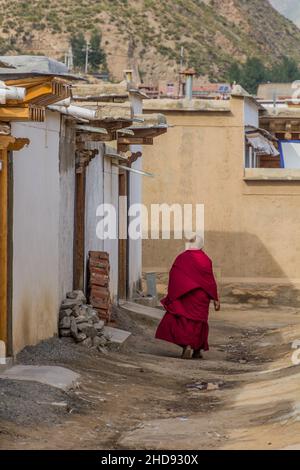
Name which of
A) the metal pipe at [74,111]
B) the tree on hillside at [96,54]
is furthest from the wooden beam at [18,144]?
the tree on hillside at [96,54]

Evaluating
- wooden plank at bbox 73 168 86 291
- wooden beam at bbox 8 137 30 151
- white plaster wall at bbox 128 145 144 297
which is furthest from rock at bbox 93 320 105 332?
white plaster wall at bbox 128 145 144 297

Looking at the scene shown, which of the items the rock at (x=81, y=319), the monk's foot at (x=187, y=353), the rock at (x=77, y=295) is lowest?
the monk's foot at (x=187, y=353)

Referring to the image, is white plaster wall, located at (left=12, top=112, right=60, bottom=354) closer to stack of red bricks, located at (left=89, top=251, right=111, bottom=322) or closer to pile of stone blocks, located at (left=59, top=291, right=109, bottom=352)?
pile of stone blocks, located at (left=59, top=291, right=109, bottom=352)

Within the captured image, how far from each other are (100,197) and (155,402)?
6.59 m

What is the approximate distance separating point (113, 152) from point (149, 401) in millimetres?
7608

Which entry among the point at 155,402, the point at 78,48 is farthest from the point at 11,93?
the point at 78,48

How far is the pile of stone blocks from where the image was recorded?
13664 mm

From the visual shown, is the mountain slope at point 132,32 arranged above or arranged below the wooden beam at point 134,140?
above

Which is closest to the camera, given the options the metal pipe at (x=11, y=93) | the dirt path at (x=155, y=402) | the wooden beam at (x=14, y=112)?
the dirt path at (x=155, y=402)

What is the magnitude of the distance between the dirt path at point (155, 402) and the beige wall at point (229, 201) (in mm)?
8523

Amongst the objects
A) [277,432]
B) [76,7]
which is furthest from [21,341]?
[76,7]

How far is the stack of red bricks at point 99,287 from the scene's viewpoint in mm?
15773

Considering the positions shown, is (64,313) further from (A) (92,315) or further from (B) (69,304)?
(A) (92,315)

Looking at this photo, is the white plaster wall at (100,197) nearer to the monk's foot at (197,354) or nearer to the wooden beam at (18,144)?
the monk's foot at (197,354)
